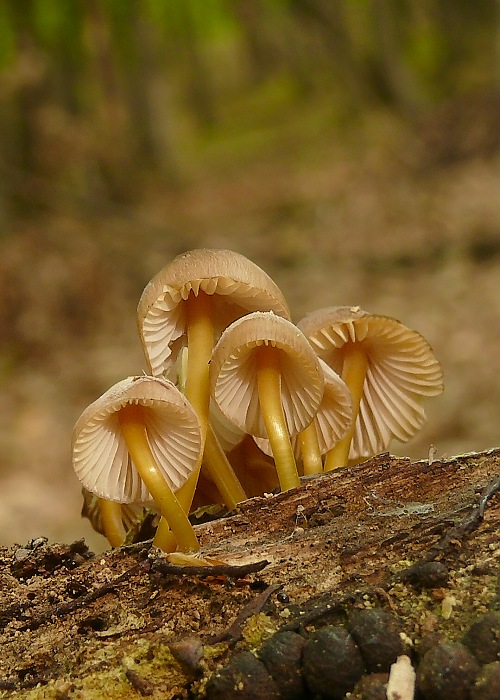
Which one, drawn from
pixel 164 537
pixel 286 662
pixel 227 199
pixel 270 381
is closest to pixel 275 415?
pixel 270 381

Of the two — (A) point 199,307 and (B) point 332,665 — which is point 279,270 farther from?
(B) point 332,665

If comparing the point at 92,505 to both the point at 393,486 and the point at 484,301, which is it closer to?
the point at 393,486

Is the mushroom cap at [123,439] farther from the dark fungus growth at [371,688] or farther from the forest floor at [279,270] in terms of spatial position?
the forest floor at [279,270]

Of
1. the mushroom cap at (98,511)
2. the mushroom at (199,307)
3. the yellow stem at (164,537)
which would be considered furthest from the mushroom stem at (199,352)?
the mushroom cap at (98,511)

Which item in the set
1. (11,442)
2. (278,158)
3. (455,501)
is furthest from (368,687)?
(278,158)

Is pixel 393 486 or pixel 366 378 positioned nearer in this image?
pixel 393 486

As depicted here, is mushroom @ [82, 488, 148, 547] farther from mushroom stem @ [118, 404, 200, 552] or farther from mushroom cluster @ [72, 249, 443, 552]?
mushroom stem @ [118, 404, 200, 552]
